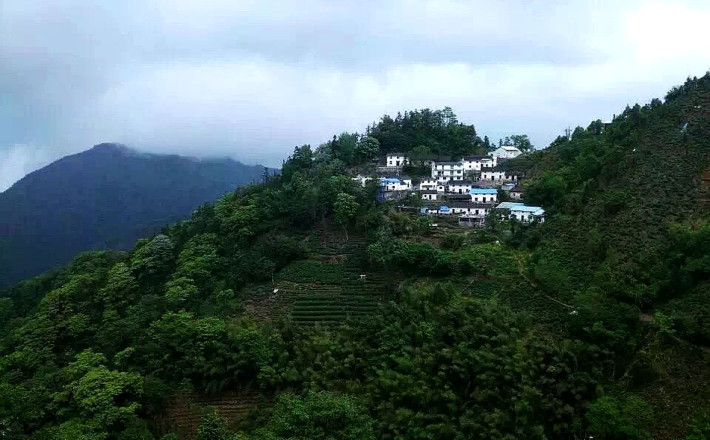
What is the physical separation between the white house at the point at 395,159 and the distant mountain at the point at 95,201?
98.9 ft

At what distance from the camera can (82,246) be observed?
6444cm

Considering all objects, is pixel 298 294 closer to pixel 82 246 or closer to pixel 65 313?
pixel 65 313

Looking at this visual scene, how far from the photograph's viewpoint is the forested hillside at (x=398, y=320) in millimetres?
17719

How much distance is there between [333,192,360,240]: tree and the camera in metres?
33.4

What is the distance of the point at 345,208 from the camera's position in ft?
110

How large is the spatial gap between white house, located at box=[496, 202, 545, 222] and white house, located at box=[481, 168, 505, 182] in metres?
7.59

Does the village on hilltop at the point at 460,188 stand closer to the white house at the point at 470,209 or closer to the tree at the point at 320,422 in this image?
the white house at the point at 470,209

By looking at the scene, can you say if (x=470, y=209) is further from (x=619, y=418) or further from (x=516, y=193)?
(x=619, y=418)

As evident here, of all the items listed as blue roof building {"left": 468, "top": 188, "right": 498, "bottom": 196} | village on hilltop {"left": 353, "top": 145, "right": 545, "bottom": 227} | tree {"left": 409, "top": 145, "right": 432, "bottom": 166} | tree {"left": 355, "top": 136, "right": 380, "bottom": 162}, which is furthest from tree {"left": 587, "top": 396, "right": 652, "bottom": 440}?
tree {"left": 355, "top": 136, "right": 380, "bottom": 162}

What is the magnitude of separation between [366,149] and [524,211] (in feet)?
59.5

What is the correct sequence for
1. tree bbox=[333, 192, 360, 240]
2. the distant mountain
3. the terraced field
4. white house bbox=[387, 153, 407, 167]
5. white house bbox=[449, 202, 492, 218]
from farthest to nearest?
the distant mountain → white house bbox=[387, 153, 407, 167] → white house bbox=[449, 202, 492, 218] → tree bbox=[333, 192, 360, 240] → the terraced field

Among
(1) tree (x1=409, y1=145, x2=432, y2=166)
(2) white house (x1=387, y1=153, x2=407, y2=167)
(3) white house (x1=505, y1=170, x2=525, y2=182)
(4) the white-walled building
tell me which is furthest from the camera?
(2) white house (x1=387, y1=153, x2=407, y2=167)

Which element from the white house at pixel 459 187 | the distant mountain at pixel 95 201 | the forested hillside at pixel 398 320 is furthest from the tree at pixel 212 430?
the distant mountain at pixel 95 201

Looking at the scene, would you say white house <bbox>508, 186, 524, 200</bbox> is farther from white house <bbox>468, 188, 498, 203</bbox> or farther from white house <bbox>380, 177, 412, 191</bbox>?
white house <bbox>380, 177, 412, 191</bbox>
